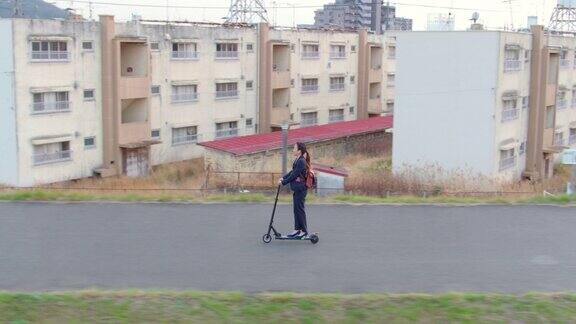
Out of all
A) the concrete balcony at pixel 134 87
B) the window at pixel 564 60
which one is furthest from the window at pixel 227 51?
the window at pixel 564 60

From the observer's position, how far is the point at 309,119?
4119 centimetres

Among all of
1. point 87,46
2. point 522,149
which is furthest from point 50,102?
point 522,149

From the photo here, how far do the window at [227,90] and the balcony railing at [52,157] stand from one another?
31.0 feet

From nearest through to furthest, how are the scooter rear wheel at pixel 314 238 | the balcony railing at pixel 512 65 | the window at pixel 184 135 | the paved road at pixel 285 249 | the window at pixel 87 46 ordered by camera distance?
the paved road at pixel 285 249 < the scooter rear wheel at pixel 314 238 < the balcony railing at pixel 512 65 < the window at pixel 87 46 < the window at pixel 184 135

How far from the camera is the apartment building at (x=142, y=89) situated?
25.3m

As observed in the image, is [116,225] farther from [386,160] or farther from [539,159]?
[539,159]

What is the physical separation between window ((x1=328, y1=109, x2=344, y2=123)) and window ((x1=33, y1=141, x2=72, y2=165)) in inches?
754

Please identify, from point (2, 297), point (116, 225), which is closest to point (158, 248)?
point (116, 225)

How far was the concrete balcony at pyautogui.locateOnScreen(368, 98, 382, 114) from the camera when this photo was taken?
152 ft

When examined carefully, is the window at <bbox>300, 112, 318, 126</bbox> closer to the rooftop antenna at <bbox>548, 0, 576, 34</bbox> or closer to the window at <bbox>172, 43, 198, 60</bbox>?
the window at <bbox>172, 43, 198, 60</bbox>

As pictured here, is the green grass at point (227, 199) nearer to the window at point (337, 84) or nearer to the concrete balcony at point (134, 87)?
the concrete balcony at point (134, 87)

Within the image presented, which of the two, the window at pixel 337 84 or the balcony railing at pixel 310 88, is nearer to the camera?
the balcony railing at pixel 310 88

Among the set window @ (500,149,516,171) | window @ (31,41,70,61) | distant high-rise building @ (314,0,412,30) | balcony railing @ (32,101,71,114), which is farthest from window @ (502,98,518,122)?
distant high-rise building @ (314,0,412,30)

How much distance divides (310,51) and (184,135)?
1076 centimetres
